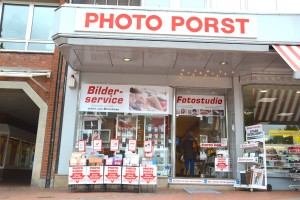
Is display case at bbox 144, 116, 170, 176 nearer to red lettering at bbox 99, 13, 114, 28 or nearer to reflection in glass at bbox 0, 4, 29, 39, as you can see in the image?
red lettering at bbox 99, 13, 114, 28

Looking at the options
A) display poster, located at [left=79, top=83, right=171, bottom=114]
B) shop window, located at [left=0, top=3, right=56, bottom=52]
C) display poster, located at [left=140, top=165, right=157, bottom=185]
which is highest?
shop window, located at [left=0, top=3, right=56, bottom=52]

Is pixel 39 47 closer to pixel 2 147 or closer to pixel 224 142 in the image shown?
pixel 2 147

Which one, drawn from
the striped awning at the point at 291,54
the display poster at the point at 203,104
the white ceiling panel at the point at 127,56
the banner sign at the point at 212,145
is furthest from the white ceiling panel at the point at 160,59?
the banner sign at the point at 212,145

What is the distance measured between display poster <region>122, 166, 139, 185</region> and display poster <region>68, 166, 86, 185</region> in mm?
1129

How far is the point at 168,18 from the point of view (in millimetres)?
9703

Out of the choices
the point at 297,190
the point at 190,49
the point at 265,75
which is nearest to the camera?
the point at 190,49

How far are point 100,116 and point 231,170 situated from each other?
4.90 metres

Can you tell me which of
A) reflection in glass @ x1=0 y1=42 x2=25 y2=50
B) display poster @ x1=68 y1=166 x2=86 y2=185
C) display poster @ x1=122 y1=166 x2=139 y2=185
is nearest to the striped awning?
display poster @ x1=122 y1=166 x2=139 y2=185

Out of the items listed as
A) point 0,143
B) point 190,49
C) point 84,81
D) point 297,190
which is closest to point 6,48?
point 84,81

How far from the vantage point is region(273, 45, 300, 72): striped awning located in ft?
28.2

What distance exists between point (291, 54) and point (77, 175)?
6.82 metres

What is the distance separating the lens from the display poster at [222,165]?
1145 centimetres

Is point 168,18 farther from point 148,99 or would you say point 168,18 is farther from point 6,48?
point 6,48

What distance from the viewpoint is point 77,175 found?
30.9ft
